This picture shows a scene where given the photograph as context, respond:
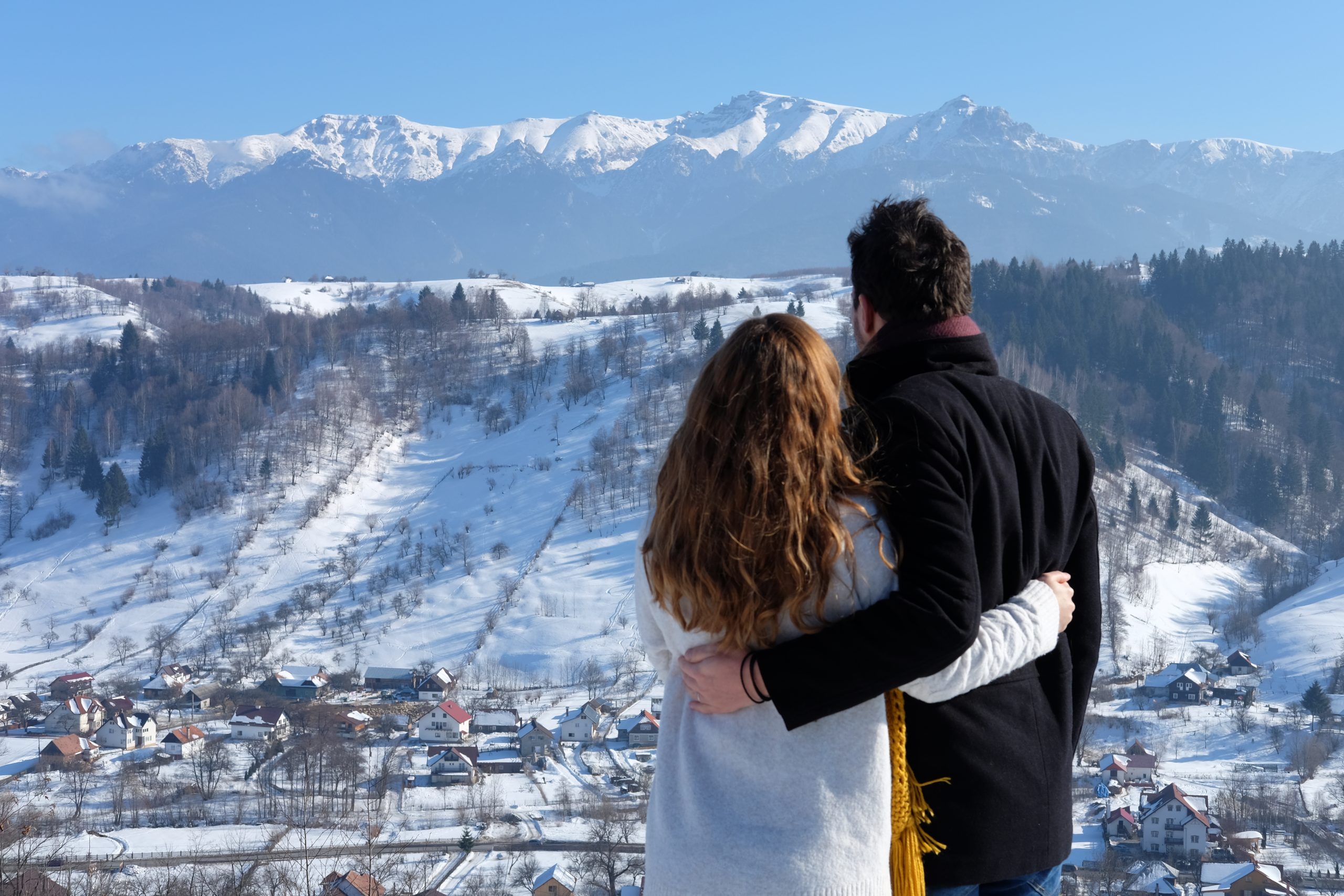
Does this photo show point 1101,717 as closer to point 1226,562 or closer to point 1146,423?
point 1226,562

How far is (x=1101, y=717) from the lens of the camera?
72.6 feet

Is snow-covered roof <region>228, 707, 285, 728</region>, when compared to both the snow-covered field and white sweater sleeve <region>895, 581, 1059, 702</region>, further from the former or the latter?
white sweater sleeve <region>895, 581, 1059, 702</region>

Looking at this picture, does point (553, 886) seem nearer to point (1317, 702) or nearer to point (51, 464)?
point (1317, 702)

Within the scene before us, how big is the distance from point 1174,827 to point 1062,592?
46.8 ft

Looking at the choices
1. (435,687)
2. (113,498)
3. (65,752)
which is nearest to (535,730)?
(435,687)

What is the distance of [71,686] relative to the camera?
1070 inches

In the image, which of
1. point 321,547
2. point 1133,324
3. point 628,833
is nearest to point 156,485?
point 321,547

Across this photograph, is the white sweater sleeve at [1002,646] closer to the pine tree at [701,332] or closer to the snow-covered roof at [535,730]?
the snow-covered roof at [535,730]

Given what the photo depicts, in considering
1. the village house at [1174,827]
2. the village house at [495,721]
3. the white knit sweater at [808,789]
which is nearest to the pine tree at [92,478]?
the village house at [495,721]

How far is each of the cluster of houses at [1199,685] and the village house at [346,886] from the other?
21733 millimetres

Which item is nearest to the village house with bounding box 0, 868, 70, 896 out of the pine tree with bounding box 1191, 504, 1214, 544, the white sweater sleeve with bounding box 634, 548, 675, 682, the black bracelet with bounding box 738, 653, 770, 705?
the white sweater sleeve with bounding box 634, 548, 675, 682

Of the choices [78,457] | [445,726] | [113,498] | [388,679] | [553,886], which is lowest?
[388,679]

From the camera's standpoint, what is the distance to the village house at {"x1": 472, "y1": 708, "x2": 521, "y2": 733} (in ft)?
71.1

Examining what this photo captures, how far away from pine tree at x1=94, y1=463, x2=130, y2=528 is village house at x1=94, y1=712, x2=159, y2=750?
24912 millimetres
